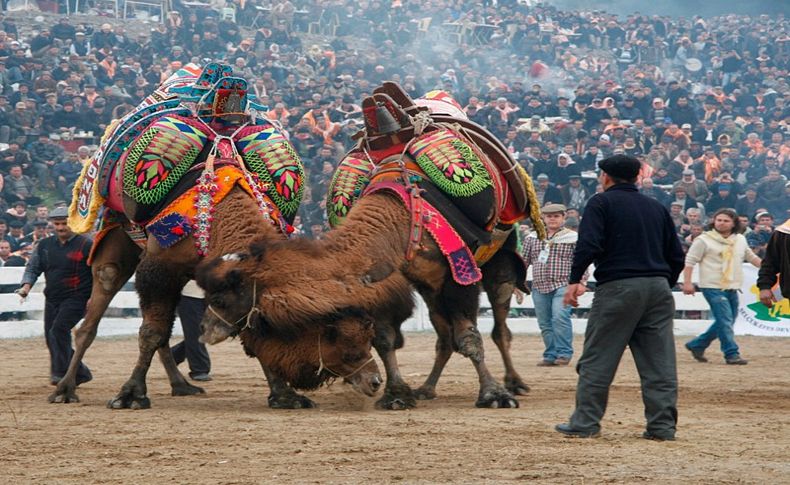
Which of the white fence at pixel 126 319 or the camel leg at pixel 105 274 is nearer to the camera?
the camel leg at pixel 105 274

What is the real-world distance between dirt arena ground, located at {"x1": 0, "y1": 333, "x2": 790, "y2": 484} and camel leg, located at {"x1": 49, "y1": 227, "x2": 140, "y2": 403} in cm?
58

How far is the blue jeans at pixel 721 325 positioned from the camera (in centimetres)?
1440

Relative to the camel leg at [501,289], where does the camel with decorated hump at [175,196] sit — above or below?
above

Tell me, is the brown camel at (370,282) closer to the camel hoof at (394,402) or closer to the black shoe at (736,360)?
the camel hoof at (394,402)

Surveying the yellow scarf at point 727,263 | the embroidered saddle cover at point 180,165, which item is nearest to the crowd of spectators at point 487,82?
the yellow scarf at point 727,263

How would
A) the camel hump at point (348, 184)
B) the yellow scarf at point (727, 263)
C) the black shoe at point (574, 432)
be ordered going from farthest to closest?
the yellow scarf at point (727, 263) → the camel hump at point (348, 184) → the black shoe at point (574, 432)

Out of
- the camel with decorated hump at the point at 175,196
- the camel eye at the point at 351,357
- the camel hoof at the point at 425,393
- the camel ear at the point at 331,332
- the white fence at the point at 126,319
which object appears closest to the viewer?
the camel ear at the point at 331,332

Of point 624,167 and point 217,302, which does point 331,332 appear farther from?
point 624,167

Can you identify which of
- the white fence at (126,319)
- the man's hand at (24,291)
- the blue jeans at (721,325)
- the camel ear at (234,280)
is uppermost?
the camel ear at (234,280)

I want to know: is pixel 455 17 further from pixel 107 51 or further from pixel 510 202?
pixel 510 202

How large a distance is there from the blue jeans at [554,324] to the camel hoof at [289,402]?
565 cm

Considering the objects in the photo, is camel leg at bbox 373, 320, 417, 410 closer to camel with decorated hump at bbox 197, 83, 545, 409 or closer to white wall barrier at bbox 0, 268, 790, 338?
camel with decorated hump at bbox 197, 83, 545, 409

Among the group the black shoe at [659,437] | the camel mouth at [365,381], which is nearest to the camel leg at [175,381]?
the camel mouth at [365,381]

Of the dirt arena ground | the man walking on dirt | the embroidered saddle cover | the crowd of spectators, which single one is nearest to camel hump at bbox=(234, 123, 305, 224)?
the embroidered saddle cover
